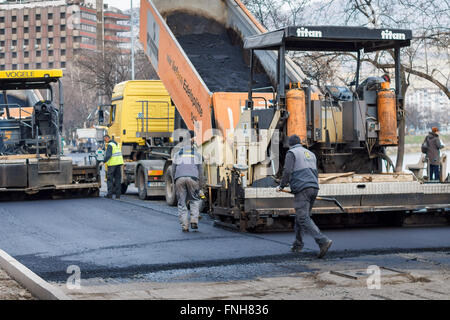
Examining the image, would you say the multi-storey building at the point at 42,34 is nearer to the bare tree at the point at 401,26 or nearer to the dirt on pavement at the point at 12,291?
the bare tree at the point at 401,26

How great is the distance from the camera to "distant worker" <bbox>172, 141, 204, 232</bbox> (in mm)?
12648

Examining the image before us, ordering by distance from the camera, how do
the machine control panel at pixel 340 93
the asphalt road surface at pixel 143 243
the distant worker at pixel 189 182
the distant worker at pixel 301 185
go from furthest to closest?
the machine control panel at pixel 340 93 < the distant worker at pixel 189 182 < the distant worker at pixel 301 185 < the asphalt road surface at pixel 143 243

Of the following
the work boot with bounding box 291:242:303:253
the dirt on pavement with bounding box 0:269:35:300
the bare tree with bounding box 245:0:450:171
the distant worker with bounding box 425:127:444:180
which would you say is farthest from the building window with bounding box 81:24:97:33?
the dirt on pavement with bounding box 0:269:35:300

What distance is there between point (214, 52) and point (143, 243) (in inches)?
271

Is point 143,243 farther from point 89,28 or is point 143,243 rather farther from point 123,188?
point 89,28

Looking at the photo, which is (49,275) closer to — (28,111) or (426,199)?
(426,199)

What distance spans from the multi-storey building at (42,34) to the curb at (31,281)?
444 ft

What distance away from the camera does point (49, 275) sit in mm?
8609

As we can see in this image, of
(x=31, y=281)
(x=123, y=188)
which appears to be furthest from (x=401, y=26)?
(x=31, y=281)

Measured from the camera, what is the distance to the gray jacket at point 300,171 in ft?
32.4

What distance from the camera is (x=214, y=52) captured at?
17000mm

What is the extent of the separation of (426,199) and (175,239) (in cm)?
416

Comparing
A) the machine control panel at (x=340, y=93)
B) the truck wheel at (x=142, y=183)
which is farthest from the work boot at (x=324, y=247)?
the truck wheel at (x=142, y=183)

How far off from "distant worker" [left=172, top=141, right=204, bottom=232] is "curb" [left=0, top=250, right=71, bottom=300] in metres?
3.87
